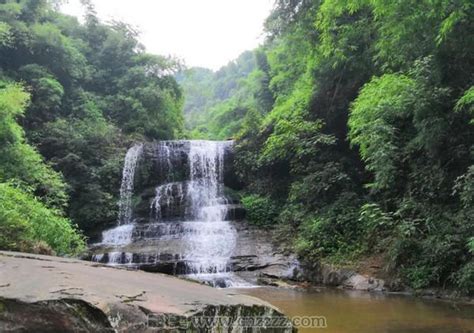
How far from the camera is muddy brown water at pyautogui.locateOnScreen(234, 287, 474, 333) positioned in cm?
517

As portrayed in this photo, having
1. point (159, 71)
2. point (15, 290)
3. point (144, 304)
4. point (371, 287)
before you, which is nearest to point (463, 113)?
point (371, 287)

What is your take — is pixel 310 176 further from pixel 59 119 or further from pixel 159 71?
pixel 159 71

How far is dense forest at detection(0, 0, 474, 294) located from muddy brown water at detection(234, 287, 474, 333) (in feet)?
3.34

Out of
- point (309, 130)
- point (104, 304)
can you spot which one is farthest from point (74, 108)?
point (104, 304)

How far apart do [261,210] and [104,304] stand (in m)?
13.0

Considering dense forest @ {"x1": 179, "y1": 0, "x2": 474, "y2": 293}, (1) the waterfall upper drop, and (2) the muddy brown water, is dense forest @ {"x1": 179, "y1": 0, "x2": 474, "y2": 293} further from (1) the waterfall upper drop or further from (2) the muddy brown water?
(1) the waterfall upper drop

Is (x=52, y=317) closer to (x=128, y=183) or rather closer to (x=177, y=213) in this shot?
(x=177, y=213)

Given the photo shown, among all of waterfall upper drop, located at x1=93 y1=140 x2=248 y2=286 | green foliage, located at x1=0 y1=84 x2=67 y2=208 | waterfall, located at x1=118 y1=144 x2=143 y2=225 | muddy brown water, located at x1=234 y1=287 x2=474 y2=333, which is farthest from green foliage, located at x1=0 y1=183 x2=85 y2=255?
waterfall, located at x1=118 y1=144 x2=143 y2=225

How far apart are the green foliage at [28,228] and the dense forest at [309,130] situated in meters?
0.03

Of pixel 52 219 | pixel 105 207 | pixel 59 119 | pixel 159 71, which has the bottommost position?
pixel 52 219

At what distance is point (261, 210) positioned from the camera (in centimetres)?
1545

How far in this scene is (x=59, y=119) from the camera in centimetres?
1919

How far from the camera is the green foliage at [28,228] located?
7.46 m

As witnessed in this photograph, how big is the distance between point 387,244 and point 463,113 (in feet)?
10.6
